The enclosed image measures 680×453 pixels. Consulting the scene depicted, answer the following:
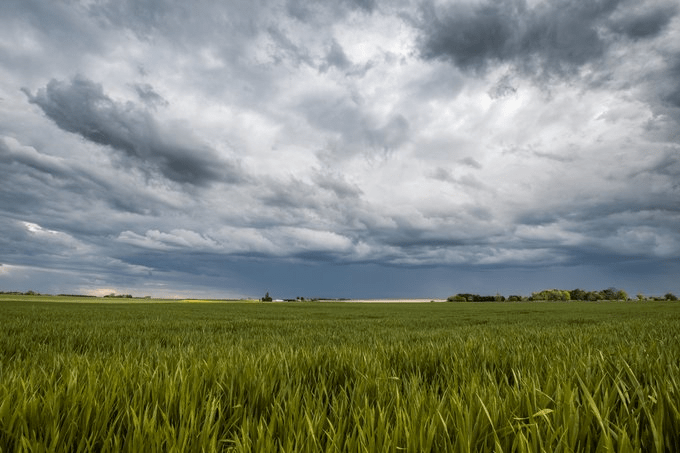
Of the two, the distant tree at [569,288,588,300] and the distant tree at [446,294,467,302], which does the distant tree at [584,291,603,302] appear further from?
the distant tree at [446,294,467,302]

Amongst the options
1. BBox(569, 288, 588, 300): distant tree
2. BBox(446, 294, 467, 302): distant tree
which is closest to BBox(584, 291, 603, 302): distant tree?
BBox(569, 288, 588, 300): distant tree

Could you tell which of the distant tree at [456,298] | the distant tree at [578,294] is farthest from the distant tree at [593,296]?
the distant tree at [456,298]

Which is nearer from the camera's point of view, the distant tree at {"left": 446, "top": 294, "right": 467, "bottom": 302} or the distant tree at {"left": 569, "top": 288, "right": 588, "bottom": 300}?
the distant tree at {"left": 446, "top": 294, "right": 467, "bottom": 302}

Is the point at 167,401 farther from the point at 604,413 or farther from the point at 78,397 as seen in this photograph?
the point at 604,413

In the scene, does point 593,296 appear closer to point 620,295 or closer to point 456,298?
point 620,295

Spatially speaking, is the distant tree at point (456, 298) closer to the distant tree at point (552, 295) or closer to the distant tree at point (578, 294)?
the distant tree at point (552, 295)

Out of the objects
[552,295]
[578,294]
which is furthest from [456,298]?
[578,294]

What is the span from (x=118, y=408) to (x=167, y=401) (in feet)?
0.93

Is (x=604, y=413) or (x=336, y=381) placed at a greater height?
(x=604, y=413)

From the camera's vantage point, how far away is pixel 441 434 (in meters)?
A: 1.61

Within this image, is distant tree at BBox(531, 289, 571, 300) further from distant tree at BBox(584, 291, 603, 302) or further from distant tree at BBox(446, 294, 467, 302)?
distant tree at BBox(446, 294, 467, 302)

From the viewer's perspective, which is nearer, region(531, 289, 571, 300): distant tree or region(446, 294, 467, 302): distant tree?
region(446, 294, 467, 302): distant tree

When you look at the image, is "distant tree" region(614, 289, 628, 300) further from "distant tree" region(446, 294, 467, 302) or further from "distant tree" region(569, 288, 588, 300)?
"distant tree" region(446, 294, 467, 302)

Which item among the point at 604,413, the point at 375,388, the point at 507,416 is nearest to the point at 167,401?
the point at 375,388
